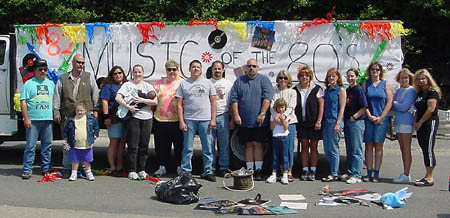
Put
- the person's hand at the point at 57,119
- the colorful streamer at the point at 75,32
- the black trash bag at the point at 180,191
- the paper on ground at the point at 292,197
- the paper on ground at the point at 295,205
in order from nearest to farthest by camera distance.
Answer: the paper on ground at the point at 295,205
the black trash bag at the point at 180,191
the paper on ground at the point at 292,197
the person's hand at the point at 57,119
the colorful streamer at the point at 75,32

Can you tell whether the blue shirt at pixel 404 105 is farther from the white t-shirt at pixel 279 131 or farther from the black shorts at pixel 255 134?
the black shorts at pixel 255 134

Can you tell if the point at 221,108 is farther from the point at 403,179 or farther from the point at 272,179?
the point at 403,179

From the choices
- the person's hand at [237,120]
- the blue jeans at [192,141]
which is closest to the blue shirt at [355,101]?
the person's hand at [237,120]

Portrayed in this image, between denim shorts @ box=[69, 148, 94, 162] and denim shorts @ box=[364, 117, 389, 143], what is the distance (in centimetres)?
428

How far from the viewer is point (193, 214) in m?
6.01

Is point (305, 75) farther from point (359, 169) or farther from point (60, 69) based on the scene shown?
point (60, 69)

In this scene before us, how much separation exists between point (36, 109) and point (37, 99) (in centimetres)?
15

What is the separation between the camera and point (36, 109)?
801 centimetres

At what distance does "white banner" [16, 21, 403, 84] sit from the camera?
27.7ft

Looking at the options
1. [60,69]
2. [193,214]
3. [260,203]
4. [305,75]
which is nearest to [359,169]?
[305,75]

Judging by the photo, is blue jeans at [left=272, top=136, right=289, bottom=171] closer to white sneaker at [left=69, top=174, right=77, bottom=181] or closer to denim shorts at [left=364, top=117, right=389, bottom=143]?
denim shorts at [left=364, top=117, right=389, bottom=143]

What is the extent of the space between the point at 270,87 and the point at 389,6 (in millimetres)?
9167

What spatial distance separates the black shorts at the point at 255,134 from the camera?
805 cm

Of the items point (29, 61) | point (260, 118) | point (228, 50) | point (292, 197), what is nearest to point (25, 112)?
point (29, 61)
